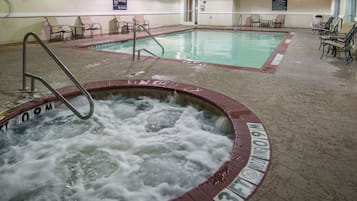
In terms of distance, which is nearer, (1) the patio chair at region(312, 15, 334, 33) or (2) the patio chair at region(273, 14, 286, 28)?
(1) the patio chair at region(312, 15, 334, 33)

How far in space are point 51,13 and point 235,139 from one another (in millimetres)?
8298

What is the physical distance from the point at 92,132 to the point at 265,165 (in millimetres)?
1930

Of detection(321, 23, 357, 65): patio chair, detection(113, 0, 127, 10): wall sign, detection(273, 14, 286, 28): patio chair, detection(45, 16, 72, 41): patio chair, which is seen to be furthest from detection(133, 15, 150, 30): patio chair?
detection(321, 23, 357, 65): patio chair

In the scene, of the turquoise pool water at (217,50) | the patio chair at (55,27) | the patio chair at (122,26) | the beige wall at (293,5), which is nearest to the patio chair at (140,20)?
the patio chair at (122,26)

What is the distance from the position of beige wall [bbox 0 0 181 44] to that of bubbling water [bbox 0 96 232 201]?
574 cm

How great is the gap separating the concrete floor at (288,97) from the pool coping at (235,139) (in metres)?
0.08

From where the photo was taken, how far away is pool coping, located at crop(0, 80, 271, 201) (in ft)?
5.25

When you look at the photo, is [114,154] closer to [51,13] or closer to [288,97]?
[288,97]

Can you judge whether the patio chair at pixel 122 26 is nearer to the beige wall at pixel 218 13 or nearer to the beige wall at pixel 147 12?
the beige wall at pixel 147 12

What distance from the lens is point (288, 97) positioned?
3.25 meters

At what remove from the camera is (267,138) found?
222cm

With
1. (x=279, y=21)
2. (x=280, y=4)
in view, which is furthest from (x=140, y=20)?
(x=280, y=4)

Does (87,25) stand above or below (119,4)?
below

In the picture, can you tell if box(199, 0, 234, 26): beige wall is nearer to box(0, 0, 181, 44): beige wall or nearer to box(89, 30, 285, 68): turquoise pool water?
box(0, 0, 181, 44): beige wall
